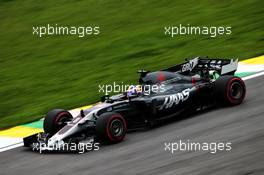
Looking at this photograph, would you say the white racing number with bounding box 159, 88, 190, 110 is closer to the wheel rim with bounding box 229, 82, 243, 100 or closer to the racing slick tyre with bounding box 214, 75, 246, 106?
the racing slick tyre with bounding box 214, 75, 246, 106

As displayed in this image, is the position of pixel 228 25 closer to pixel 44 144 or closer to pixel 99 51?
pixel 99 51

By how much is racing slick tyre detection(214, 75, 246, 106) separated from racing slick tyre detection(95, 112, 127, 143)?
192 centimetres

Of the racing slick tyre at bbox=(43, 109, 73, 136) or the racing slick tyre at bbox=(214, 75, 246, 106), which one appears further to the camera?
the racing slick tyre at bbox=(214, 75, 246, 106)

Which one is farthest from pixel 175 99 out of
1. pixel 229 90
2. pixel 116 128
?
pixel 116 128

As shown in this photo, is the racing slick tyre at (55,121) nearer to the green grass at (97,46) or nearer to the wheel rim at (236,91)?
the green grass at (97,46)

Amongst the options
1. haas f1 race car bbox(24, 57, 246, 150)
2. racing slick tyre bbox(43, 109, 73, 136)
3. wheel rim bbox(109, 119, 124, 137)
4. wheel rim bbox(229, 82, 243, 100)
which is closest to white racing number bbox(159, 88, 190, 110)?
haas f1 race car bbox(24, 57, 246, 150)

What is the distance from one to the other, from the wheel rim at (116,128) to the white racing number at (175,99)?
0.93m

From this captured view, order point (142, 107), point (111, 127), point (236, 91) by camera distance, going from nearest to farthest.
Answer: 1. point (111, 127)
2. point (142, 107)
3. point (236, 91)

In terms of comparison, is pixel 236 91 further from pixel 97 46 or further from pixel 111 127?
pixel 97 46

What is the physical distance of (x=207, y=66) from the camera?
506 inches

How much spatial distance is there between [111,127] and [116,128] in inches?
6.3

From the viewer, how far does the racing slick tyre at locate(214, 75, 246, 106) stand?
11.8m

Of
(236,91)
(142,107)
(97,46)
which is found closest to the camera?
(142,107)

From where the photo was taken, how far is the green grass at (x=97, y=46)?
16031 mm
